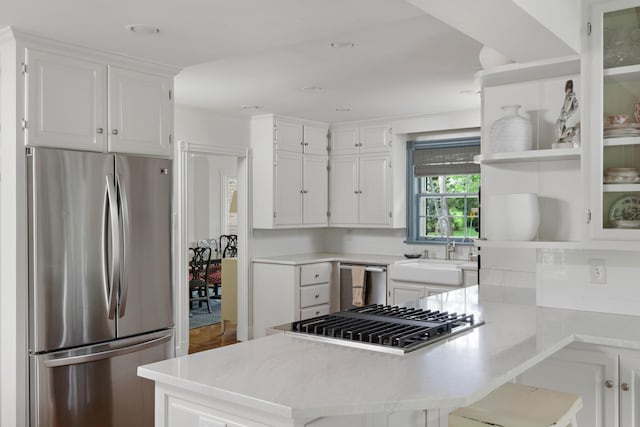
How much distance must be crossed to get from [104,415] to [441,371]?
7.62 ft

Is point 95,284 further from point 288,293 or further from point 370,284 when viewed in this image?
point 370,284

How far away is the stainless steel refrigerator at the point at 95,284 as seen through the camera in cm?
299

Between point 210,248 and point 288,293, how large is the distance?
2191 mm

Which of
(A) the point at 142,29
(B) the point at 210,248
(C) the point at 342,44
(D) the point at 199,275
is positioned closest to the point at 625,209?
(C) the point at 342,44

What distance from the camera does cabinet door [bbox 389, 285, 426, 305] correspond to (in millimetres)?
5250

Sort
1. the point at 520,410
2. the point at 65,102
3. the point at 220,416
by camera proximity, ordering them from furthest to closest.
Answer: the point at 65,102 < the point at 520,410 < the point at 220,416

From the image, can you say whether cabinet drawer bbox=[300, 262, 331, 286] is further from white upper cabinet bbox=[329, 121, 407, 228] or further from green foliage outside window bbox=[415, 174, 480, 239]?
green foliage outside window bbox=[415, 174, 480, 239]

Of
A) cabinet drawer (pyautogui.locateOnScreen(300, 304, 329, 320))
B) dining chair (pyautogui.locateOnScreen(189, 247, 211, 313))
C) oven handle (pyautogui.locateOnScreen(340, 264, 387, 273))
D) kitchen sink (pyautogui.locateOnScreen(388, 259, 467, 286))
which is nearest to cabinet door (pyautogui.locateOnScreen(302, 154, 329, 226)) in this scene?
oven handle (pyautogui.locateOnScreen(340, 264, 387, 273))

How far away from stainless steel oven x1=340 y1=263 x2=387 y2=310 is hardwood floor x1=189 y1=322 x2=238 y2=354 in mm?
1279

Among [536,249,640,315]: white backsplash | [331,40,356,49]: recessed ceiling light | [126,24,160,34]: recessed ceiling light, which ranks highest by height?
[331,40,356,49]: recessed ceiling light

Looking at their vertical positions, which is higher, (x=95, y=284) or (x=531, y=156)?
(x=531, y=156)

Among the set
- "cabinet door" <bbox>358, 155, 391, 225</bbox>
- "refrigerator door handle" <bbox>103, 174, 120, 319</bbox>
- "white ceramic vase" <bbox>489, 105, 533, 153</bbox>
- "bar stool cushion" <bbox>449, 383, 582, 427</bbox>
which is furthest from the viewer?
"cabinet door" <bbox>358, 155, 391, 225</bbox>

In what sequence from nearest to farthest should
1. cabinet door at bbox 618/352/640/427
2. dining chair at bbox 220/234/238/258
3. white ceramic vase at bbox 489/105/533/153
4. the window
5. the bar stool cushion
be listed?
the bar stool cushion, cabinet door at bbox 618/352/640/427, white ceramic vase at bbox 489/105/533/153, the window, dining chair at bbox 220/234/238/258

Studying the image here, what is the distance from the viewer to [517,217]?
2693 millimetres
